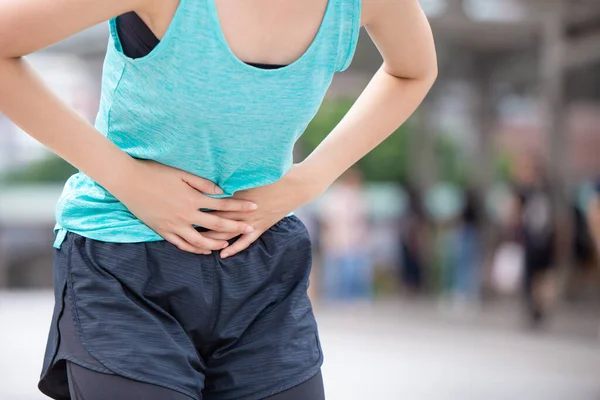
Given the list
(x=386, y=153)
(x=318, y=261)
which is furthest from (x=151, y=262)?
(x=386, y=153)

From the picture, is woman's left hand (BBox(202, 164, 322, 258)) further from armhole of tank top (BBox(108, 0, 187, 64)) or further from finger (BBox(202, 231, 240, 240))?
armhole of tank top (BBox(108, 0, 187, 64))

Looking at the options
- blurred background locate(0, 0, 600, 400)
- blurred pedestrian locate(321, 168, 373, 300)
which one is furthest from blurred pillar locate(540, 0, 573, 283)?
blurred pedestrian locate(321, 168, 373, 300)

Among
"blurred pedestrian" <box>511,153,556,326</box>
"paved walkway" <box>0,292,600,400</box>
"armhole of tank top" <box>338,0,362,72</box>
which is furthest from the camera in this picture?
"blurred pedestrian" <box>511,153,556,326</box>

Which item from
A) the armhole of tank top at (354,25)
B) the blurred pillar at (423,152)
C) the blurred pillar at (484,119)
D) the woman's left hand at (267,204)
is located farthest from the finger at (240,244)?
the blurred pillar at (423,152)

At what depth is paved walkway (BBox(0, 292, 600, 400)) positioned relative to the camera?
541 cm

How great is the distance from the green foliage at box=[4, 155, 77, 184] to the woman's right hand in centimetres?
1096

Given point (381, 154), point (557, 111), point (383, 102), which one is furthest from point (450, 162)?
point (383, 102)

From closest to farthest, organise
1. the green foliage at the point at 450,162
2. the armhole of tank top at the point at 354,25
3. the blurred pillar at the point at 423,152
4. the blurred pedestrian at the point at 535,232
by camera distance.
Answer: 1. the armhole of tank top at the point at 354,25
2. the blurred pedestrian at the point at 535,232
3. the blurred pillar at the point at 423,152
4. the green foliage at the point at 450,162

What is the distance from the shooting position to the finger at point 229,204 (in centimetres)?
131

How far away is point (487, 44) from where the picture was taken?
37.2ft

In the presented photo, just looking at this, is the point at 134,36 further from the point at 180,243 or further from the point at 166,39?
→ the point at 180,243

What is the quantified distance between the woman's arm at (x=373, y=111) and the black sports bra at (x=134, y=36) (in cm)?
31

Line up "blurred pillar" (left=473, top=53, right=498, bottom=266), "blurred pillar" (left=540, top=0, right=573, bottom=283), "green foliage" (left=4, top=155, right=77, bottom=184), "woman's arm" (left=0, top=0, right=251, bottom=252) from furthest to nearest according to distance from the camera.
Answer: "green foliage" (left=4, top=155, right=77, bottom=184), "blurred pillar" (left=473, top=53, right=498, bottom=266), "blurred pillar" (left=540, top=0, right=573, bottom=283), "woman's arm" (left=0, top=0, right=251, bottom=252)

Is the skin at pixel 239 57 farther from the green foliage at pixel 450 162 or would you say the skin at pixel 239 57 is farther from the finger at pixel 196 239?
the green foliage at pixel 450 162
